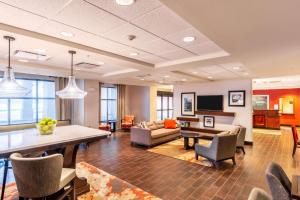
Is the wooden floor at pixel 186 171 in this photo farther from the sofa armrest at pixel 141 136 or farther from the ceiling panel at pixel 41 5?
the ceiling panel at pixel 41 5

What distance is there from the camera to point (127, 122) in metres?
9.35

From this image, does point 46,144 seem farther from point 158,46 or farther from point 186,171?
point 186,171

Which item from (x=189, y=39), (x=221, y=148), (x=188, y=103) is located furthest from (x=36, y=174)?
(x=188, y=103)

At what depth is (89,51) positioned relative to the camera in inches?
123

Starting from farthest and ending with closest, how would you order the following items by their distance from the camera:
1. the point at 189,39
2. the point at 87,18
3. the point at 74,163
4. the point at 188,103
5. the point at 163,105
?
the point at 163,105 → the point at 188,103 → the point at 74,163 → the point at 189,39 → the point at 87,18

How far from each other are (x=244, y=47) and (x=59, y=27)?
2792mm

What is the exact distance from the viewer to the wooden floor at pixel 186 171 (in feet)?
10.0

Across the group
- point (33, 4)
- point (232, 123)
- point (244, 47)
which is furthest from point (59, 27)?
point (232, 123)

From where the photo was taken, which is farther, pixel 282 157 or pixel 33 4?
pixel 282 157

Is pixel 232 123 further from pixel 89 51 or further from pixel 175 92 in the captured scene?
pixel 89 51

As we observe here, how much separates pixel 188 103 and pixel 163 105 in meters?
4.24

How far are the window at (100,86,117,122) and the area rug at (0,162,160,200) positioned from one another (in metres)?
5.87

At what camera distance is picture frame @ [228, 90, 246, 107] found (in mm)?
6695

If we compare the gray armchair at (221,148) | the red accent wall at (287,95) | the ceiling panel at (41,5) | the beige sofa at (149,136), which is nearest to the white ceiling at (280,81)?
the red accent wall at (287,95)
